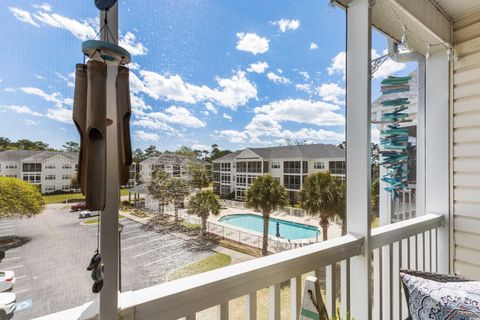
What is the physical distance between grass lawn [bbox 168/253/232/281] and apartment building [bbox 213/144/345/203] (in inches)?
10.5

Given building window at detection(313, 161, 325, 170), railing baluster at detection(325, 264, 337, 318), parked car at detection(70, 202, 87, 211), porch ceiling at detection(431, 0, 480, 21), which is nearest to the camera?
parked car at detection(70, 202, 87, 211)

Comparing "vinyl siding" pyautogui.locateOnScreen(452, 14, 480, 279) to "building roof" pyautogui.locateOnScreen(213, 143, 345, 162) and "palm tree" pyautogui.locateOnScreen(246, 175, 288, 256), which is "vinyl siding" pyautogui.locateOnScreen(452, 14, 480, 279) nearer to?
"building roof" pyautogui.locateOnScreen(213, 143, 345, 162)

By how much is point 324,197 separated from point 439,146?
147 cm

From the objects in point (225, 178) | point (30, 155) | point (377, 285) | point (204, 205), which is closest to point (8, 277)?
point (30, 155)

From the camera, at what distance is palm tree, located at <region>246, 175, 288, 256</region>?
4.05ft

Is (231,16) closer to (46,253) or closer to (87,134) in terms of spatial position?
(87,134)

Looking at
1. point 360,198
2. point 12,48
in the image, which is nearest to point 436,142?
point 360,198

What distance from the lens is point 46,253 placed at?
27.8 inches

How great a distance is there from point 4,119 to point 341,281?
5.11 feet

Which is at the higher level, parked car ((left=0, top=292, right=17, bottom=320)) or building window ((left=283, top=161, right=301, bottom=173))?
building window ((left=283, top=161, right=301, bottom=173))

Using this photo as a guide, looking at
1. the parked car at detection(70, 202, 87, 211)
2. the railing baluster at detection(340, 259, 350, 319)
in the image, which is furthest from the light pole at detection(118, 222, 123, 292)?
the railing baluster at detection(340, 259, 350, 319)

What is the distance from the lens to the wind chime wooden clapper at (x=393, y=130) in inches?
76.2

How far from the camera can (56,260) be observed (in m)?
0.72

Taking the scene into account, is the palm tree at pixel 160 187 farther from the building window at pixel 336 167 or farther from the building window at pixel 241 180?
the building window at pixel 336 167
